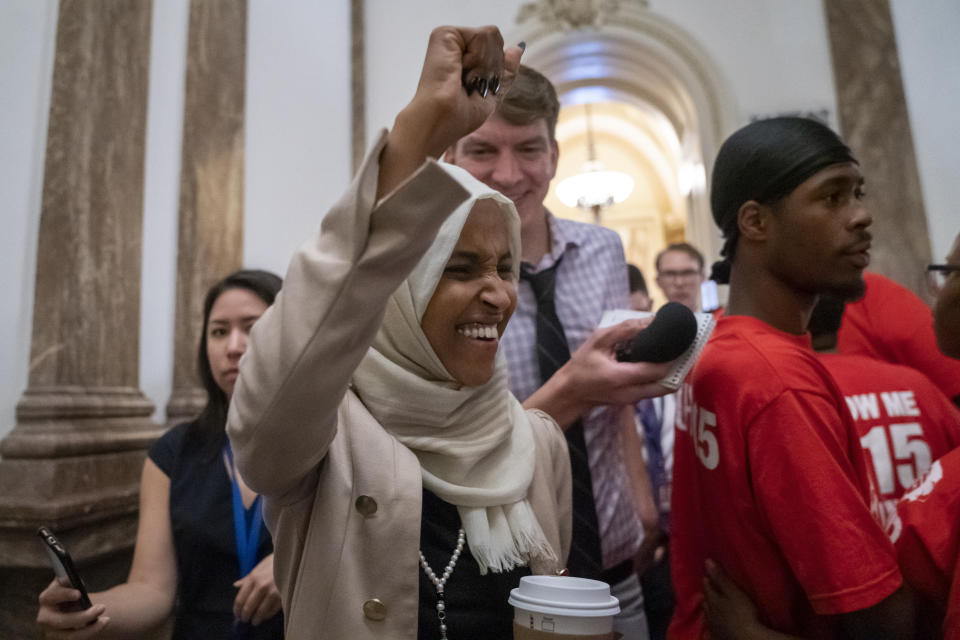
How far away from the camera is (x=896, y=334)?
74.2 inches

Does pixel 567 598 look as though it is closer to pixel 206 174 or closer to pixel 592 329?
pixel 592 329

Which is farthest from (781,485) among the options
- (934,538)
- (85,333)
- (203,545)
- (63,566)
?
(85,333)

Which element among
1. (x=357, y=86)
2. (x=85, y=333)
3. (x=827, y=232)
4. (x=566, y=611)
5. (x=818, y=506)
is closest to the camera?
(x=566, y=611)

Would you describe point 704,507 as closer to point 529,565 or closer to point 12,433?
point 529,565

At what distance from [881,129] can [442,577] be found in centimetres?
528

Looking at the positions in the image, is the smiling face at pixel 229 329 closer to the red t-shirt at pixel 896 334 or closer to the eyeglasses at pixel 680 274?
the red t-shirt at pixel 896 334

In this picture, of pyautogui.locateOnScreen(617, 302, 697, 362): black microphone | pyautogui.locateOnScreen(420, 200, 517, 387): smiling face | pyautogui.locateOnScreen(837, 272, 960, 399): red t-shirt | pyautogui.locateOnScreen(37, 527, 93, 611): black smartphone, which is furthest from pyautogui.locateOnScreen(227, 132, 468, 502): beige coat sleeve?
pyautogui.locateOnScreen(837, 272, 960, 399): red t-shirt

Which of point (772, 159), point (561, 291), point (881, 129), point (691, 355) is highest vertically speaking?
point (881, 129)

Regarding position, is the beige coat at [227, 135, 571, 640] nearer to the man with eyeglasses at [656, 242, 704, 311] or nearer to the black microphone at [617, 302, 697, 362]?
the black microphone at [617, 302, 697, 362]

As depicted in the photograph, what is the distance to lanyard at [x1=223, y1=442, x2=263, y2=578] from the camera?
1.62 m

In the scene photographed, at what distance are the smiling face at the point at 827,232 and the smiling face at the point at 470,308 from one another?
0.63 metres

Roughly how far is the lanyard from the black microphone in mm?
1107

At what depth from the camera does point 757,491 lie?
43.2 inches

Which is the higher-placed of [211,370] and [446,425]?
[211,370]
